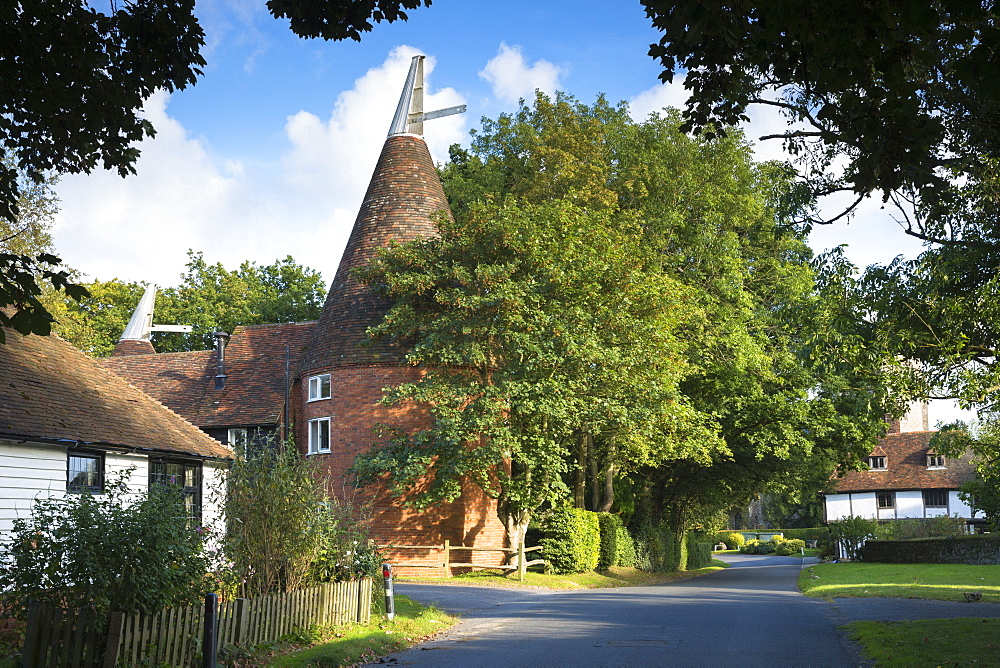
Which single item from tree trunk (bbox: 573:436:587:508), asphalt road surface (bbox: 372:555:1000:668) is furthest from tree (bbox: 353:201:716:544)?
asphalt road surface (bbox: 372:555:1000:668)

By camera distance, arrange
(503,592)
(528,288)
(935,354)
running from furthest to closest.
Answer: (528,288), (503,592), (935,354)

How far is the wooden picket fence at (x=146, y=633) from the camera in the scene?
9328mm

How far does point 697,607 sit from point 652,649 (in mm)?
7663

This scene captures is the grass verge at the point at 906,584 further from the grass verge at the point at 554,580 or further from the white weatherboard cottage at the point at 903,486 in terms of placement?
the white weatherboard cottage at the point at 903,486

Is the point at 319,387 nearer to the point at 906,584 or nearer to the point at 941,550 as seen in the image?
the point at 906,584

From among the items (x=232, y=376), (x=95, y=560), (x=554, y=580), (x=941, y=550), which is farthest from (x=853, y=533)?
(x=95, y=560)

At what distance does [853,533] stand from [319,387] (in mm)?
31439

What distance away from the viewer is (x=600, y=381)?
2856cm

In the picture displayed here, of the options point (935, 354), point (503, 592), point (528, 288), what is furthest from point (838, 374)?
point (935, 354)

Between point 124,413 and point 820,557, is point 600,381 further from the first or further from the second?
point 820,557

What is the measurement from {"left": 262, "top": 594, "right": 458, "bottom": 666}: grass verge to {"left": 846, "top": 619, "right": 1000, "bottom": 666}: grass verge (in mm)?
6685

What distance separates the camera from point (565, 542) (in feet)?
103

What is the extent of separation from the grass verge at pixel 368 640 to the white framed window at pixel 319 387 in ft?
55.5

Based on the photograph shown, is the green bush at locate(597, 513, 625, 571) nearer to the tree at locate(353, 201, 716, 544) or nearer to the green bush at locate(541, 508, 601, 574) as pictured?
the green bush at locate(541, 508, 601, 574)
